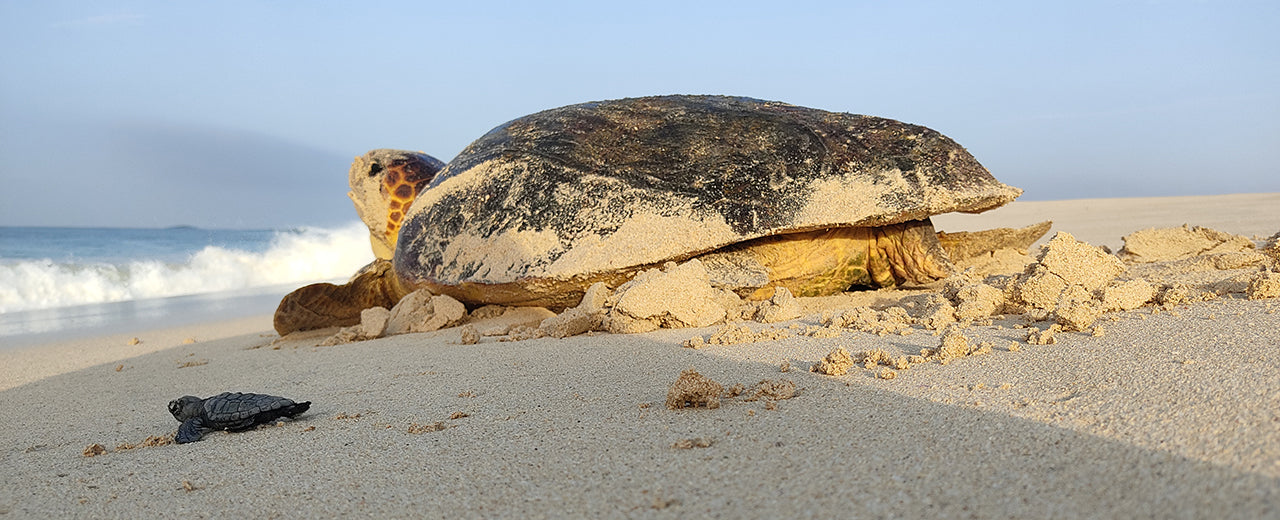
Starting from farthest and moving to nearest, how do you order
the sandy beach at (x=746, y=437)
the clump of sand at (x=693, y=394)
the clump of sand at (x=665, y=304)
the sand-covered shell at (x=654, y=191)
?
the sand-covered shell at (x=654, y=191)
the clump of sand at (x=665, y=304)
the clump of sand at (x=693, y=394)
the sandy beach at (x=746, y=437)

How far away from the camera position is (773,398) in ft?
6.40

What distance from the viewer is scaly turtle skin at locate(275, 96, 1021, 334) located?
3645mm

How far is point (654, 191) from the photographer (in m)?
3.72

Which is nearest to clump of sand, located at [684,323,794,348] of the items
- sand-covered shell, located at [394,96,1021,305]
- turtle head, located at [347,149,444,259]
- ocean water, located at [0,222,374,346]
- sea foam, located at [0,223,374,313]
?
sand-covered shell, located at [394,96,1021,305]

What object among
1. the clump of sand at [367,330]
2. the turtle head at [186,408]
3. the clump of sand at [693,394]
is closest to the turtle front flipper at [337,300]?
the clump of sand at [367,330]

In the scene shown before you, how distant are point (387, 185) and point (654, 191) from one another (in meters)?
3.24

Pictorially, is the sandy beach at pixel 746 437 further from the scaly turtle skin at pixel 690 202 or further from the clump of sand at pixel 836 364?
the scaly turtle skin at pixel 690 202

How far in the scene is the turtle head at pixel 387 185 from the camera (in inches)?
243

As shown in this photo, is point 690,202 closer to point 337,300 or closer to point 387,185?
point 337,300

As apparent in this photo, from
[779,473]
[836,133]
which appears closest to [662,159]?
[836,133]

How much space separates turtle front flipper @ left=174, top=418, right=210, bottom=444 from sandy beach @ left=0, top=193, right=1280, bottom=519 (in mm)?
61

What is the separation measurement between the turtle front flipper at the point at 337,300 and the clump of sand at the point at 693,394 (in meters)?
3.03

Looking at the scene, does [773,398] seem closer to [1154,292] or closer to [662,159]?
[1154,292]

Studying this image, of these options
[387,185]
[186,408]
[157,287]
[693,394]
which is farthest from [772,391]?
[157,287]
